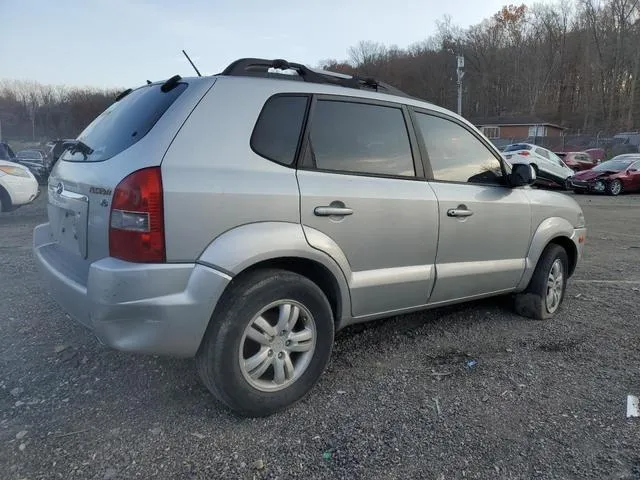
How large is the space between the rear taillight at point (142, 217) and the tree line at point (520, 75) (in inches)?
2569

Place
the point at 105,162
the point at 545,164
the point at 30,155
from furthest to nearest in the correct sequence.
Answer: the point at 30,155, the point at 545,164, the point at 105,162

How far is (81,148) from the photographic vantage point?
9.91ft

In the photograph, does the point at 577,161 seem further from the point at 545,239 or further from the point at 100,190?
Result: the point at 100,190

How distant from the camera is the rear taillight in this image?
234 cm

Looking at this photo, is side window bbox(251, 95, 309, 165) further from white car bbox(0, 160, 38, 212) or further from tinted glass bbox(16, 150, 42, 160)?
tinted glass bbox(16, 150, 42, 160)

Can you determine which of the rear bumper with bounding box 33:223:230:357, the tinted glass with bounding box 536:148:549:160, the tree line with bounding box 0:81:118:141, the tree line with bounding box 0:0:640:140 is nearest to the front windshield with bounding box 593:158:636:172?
the tinted glass with bounding box 536:148:549:160

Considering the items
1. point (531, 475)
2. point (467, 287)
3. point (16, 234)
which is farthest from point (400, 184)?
point (16, 234)

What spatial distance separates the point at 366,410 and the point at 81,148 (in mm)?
2257

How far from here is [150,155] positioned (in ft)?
7.88

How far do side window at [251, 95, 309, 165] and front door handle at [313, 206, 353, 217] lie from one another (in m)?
0.30

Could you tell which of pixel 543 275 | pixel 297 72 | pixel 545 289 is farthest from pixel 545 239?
pixel 297 72

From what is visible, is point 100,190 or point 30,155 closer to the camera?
point 100,190

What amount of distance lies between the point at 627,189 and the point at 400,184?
1940cm

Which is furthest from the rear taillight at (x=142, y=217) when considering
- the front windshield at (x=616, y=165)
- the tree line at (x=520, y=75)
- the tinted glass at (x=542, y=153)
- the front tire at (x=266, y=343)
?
the tree line at (x=520, y=75)
